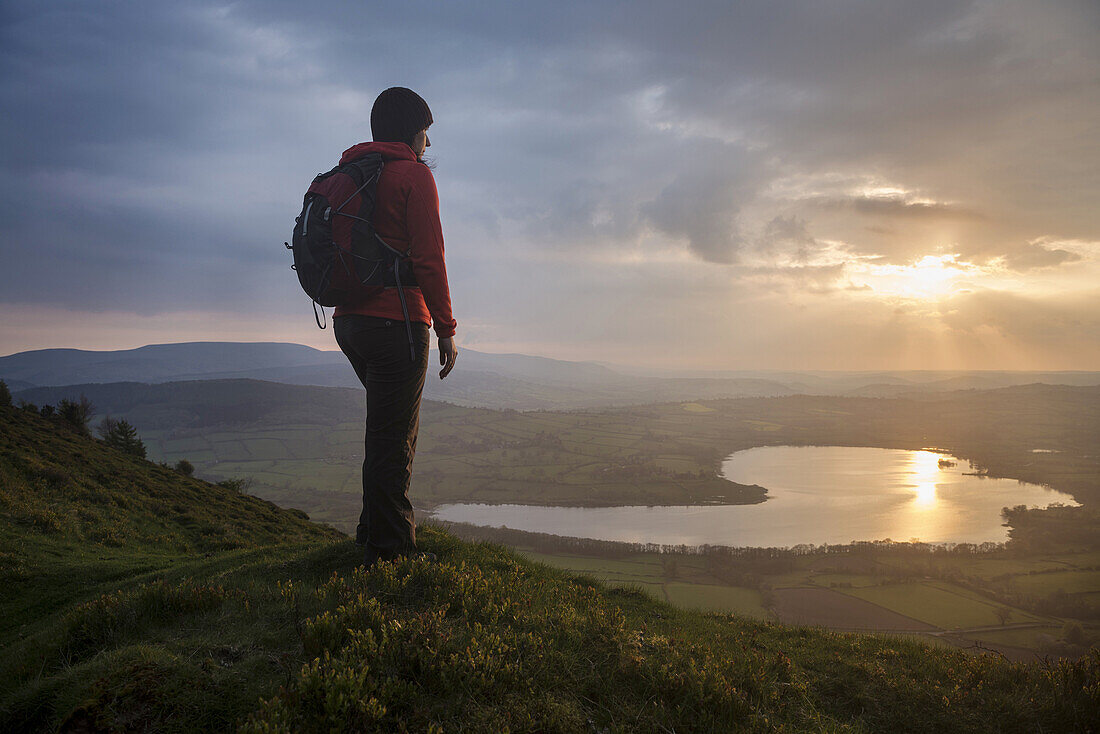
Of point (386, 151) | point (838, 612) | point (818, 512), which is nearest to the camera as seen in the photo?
point (386, 151)

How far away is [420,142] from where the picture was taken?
5.20m

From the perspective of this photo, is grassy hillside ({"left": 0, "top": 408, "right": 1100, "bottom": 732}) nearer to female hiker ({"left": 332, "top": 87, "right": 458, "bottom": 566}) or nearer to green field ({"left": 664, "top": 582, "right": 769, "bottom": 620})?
female hiker ({"left": 332, "top": 87, "right": 458, "bottom": 566})

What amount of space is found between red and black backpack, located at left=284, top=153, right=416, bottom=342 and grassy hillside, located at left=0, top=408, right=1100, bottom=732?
8.32ft

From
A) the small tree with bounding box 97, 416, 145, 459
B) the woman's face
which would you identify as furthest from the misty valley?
the small tree with bounding box 97, 416, 145, 459

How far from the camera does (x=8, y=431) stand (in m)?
16.5

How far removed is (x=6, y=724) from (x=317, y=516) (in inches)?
2864

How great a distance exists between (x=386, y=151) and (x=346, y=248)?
3.62 feet

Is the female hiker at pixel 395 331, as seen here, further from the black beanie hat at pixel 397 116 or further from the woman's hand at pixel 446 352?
the black beanie hat at pixel 397 116

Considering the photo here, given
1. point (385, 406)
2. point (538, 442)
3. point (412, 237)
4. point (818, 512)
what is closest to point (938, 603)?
point (818, 512)

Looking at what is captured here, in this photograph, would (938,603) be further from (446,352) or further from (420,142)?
(420,142)

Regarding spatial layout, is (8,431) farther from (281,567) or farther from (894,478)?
(894,478)

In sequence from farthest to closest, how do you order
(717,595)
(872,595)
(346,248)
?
(872,595) → (717,595) → (346,248)

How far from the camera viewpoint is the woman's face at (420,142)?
5.12 m

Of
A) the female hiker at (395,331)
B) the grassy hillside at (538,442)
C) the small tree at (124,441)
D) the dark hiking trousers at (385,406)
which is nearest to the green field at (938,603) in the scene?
the grassy hillside at (538,442)
